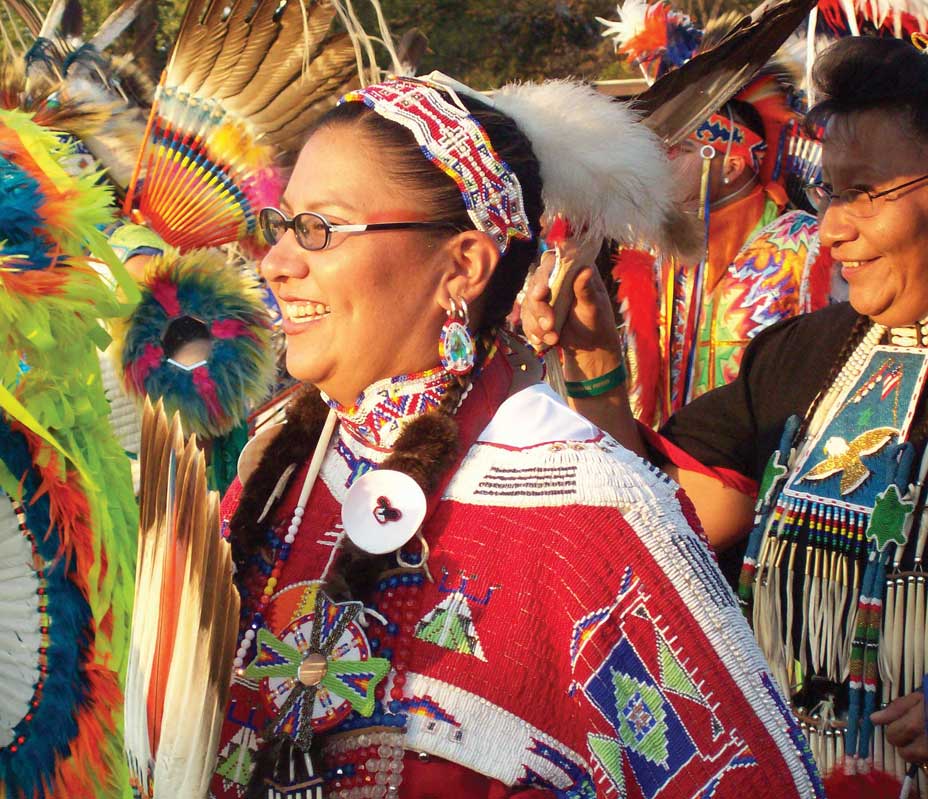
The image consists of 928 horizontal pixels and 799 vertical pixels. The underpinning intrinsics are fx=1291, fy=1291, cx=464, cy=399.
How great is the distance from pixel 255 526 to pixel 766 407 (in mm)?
1316

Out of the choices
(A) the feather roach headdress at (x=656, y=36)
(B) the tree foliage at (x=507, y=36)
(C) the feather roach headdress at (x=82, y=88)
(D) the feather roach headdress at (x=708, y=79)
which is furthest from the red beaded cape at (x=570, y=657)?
(B) the tree foliage at (x=507, y=36)

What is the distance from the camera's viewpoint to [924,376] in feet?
8.28

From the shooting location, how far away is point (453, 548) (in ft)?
5.79

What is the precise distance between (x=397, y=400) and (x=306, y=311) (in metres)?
0.19

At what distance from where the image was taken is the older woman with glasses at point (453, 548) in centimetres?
166

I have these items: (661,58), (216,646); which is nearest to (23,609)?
(216,646)

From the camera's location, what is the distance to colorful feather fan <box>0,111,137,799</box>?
1836 millimetres

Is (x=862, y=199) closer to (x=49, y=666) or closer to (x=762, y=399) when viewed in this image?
(x=762, y=399)

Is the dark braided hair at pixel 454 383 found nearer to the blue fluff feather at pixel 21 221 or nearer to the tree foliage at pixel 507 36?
the blue fluff feather at pixel 21 221

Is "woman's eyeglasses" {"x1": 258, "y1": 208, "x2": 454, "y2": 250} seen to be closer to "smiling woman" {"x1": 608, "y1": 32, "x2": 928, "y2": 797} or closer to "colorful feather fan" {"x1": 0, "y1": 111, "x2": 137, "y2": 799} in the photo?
"colorful feather fan" {"x1": 0, "y1": 111, "x2": 137, "y2": 799}

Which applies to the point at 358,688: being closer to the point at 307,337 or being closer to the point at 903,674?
the point at 307,337

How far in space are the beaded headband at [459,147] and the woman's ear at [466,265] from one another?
0.02 meters

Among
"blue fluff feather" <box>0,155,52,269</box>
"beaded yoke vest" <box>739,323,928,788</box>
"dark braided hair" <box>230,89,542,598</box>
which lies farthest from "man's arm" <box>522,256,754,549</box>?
"blue fluff feather" <box>0,155,52,269</box>

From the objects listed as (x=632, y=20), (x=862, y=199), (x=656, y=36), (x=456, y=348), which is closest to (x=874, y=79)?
(x=862, y=199)
